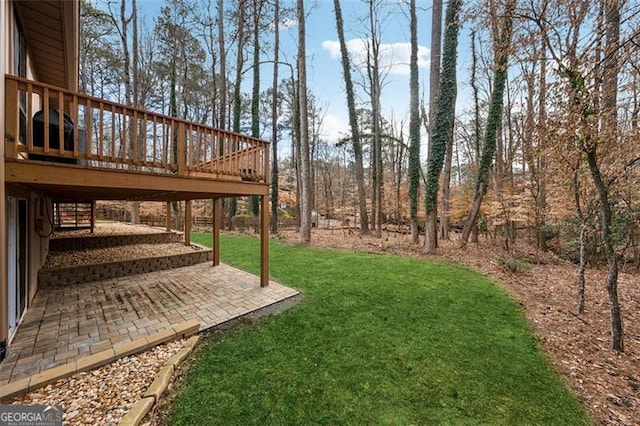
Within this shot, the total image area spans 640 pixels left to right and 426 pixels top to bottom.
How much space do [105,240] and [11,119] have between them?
584 cm

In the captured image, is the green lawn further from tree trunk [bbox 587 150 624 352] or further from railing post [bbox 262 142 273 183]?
railing post [bbox 262 142 273 183]

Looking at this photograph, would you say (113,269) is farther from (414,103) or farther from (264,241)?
(414,103)

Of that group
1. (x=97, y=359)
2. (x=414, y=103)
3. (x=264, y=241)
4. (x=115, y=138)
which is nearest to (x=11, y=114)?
(x=115, y=138)

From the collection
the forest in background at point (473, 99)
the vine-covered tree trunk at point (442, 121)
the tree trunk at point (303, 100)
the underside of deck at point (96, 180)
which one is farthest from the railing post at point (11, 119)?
the vine-covered tree trunk at point (442, 121)

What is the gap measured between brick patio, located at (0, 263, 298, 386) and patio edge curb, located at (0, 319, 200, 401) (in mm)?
120

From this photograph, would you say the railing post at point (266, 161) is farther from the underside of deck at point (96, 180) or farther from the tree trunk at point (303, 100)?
the tree trunk at point (303, 100)

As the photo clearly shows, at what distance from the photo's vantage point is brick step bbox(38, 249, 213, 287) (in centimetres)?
464

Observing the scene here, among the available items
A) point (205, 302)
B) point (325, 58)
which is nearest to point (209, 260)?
point (205, 302)

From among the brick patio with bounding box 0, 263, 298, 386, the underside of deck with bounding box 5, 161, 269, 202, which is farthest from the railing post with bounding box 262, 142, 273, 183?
the brick patio with bounding box 0, 263, 298, 386

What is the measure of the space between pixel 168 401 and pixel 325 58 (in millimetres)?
13846

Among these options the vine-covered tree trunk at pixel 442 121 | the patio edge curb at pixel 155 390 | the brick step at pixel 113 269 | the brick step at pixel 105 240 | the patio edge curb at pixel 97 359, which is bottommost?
the patio edge curb at pixel 155 390

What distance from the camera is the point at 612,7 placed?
286 cm

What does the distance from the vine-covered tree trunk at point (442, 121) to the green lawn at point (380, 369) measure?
12.7ft

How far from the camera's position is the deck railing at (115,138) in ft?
8.17
